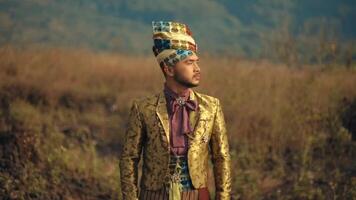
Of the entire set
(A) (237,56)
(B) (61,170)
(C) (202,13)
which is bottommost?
(B) (61,170)

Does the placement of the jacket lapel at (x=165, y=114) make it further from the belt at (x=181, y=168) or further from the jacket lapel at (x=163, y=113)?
the belt at (x=181, y=168)

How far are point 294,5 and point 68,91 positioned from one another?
60.5 meters

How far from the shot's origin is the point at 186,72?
3336 millimetres

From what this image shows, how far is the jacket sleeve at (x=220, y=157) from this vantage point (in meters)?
3.45

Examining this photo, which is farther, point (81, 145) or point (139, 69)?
point (139, 69)

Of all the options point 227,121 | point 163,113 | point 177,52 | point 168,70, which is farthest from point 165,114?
point 227,121

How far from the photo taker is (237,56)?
37.8 ft

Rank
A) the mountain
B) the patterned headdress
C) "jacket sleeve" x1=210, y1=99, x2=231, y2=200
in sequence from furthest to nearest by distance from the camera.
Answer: the mountain
"jacket sleeve" x1=210, y1=99, x2=231, y2=200
the patterned headdress

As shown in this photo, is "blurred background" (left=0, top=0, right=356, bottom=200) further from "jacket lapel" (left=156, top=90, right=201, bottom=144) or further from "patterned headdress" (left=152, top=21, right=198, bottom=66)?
"patterned headdress" (left=152, top=21, right=198, bottom=66)

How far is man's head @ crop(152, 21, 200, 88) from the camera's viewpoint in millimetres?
3336

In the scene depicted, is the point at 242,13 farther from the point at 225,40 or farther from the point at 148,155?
the point at 148,155

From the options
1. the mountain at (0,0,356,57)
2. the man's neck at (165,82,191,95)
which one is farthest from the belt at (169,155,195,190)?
the mountain at (0,0,356,57)

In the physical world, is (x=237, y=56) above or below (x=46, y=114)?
above

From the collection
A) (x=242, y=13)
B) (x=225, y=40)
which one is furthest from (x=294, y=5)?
(x=225, y=40)
